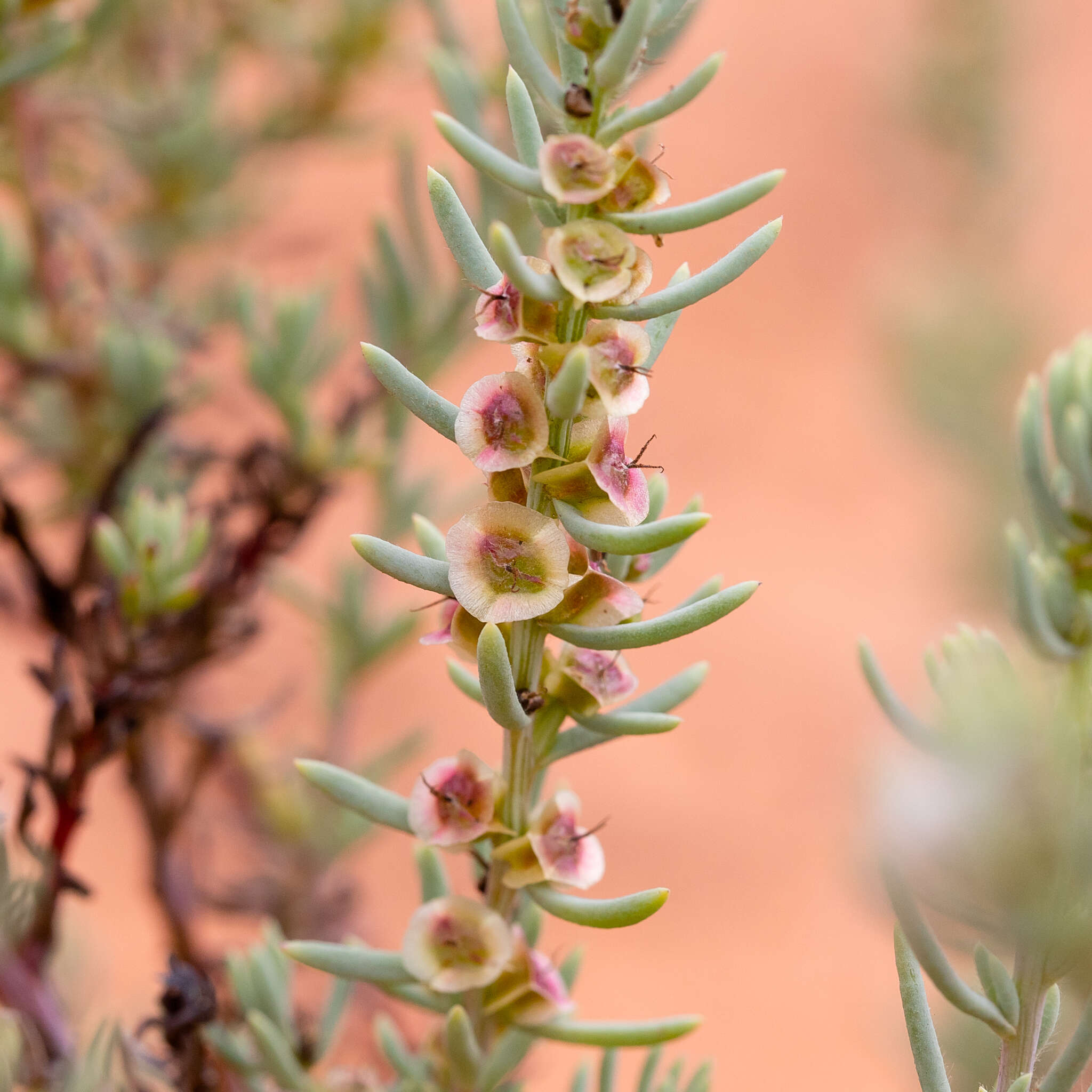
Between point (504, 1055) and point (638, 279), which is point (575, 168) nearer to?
point (638, 279)

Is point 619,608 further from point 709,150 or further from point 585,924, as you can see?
point 709,150

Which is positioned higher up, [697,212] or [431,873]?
[697,212]

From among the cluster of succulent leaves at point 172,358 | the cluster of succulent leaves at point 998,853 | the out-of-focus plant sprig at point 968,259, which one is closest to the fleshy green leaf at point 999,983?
the cluster of succulent leaves at point 998,853

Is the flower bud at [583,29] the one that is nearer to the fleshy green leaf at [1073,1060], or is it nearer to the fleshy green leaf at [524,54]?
the fleshy green leaf at [524,54]

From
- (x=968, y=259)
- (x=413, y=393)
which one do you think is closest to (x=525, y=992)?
(x=413, y=393)

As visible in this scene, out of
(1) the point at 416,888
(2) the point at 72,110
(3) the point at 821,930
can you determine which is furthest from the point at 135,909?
(2) the point at 72,110
